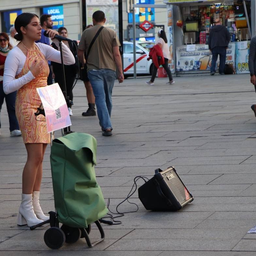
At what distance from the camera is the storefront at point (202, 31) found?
2370cm

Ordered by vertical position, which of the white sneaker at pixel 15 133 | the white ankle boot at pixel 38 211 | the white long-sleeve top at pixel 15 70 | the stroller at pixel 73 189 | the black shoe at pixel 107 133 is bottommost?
the white sneaker at pixel 15 133

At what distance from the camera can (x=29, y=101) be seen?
5.28 m

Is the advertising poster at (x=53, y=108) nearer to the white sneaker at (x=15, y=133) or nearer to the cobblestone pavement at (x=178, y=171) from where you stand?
→ the cobblestone pavement at (x=178, y=171)

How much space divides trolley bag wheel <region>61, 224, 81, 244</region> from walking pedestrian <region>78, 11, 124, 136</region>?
5.33 meters

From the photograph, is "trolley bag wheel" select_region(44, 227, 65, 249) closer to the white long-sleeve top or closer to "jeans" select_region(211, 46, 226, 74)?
the white long-sleeve top

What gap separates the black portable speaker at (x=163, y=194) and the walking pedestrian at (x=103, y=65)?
14.6 ft

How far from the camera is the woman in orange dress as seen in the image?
5.21 meters

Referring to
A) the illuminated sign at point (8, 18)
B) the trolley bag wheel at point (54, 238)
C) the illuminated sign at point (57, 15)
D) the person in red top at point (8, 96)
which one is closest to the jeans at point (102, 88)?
the person in red top at point (8, 96)

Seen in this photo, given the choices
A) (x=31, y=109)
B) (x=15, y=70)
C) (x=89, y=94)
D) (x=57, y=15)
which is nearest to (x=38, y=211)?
(x=31, y=109)

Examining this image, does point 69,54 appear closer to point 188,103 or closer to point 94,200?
point 94,200

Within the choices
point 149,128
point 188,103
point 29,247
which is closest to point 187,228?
point 29,247

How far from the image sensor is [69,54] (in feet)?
18.6

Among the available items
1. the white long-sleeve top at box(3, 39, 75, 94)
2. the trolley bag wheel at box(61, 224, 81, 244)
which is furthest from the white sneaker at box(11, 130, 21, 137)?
the trolley bag wheel at box(61, 224, 81, 244)

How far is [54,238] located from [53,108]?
95cm
